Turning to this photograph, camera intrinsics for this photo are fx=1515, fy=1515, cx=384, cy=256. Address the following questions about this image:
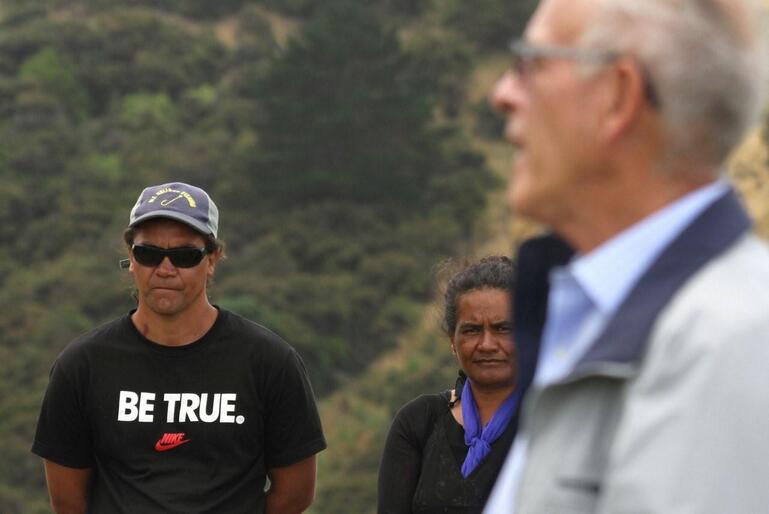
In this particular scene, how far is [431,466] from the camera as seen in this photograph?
399 cm

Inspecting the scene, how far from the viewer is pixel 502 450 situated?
3814 millimetres

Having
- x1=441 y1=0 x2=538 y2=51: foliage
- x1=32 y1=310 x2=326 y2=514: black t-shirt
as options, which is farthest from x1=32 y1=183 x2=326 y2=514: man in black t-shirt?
x1=441 y1=0 x2=538 y2=51: foliage

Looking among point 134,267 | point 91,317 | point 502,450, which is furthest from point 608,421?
point 91,317

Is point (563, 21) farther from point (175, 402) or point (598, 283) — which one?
point (175, 402)

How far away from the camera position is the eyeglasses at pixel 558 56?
5.65 feet

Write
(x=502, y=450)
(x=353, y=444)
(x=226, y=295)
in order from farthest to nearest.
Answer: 1. (x=226, y=295)
2. (x=353, y=444)
3. (x=502, y=450)

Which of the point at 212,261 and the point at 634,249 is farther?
the point at 212,261

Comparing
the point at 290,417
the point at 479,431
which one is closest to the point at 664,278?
the point at 479,431

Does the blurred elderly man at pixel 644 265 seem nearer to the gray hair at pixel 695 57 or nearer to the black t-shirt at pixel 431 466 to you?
A: the gray hair at pixel 695 57

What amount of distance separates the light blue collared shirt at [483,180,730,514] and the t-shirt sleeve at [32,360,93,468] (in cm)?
243

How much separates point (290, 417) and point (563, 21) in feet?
8.11

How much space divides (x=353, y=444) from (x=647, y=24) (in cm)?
3557

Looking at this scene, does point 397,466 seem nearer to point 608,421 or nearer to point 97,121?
point 608,421

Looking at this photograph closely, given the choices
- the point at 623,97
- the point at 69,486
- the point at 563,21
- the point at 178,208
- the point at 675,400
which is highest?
the point at 178,208
